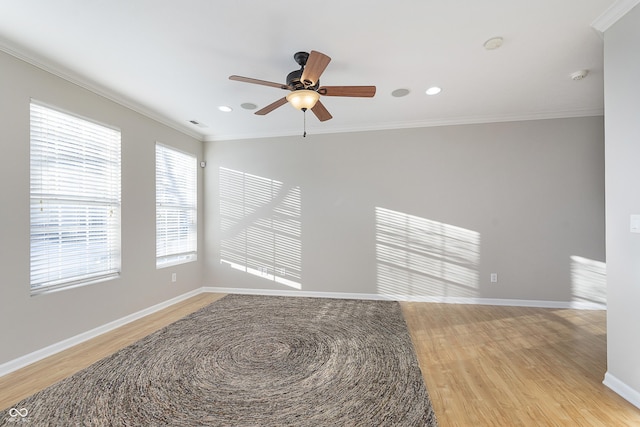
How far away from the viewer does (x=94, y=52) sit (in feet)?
8.05

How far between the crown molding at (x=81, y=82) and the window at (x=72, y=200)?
350 mm

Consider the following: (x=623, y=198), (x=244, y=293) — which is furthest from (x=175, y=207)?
(x=623, y=198)

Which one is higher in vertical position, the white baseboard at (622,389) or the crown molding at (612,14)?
the crown molding at (612,14)

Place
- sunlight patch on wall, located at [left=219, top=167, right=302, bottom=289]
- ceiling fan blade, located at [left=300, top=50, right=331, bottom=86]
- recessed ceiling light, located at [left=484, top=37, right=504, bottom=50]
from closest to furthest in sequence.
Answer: ceiling fan blade, located at [left=300, top=50, right=331, bottom=86] → recessed ceiling light, located at [left=484, top=37, right=504, bottom=50] → sunlight patch on wall, located at [left=219, top=167, right=302, bottom=289]

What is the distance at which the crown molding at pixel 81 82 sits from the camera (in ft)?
7.83

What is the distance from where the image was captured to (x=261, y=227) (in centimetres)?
469

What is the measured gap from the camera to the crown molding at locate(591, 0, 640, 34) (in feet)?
6.16

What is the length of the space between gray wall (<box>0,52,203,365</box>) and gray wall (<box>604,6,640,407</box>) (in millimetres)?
4623

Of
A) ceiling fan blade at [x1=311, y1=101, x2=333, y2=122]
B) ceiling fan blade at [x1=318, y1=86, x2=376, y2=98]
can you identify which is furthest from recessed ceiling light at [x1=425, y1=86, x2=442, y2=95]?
ceiling fan blade at [x1=311, y1=101, x2=333, y2=122]

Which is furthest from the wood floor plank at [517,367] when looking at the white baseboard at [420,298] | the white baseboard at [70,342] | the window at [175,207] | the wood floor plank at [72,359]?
the window at [175,207]

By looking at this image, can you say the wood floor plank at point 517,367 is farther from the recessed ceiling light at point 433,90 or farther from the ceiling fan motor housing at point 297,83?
the recessed ceiling light at point 433,90

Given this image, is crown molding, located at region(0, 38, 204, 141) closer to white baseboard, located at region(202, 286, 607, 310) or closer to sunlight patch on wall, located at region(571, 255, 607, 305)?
white baseboard, located at region(202, 286, 607, 310)

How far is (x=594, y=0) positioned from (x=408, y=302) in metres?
3.64

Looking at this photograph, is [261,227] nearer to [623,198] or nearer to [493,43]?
[493,43]
